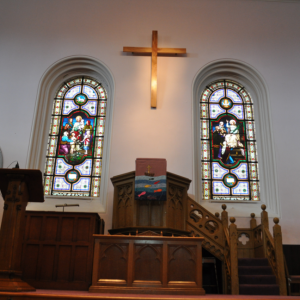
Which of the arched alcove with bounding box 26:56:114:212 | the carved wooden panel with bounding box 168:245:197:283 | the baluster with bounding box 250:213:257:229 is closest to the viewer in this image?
the carved wooden panel with bounding box 168:245:197:283

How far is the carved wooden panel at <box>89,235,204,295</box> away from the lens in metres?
5.57

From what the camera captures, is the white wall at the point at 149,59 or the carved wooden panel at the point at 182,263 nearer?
the carved wooden panel at the point at 182,263

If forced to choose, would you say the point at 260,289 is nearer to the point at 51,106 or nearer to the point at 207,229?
the point at 207,229

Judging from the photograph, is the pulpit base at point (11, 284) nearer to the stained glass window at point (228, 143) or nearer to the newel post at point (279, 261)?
the newel post at point (279, 261)

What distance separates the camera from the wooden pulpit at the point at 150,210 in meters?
7.14

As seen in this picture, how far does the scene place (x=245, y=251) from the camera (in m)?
8.59

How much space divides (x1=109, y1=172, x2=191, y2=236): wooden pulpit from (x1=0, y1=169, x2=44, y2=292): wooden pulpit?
2.35m

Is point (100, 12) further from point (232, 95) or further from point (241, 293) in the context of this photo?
point (241, 293)

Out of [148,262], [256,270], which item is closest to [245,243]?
[256,270]

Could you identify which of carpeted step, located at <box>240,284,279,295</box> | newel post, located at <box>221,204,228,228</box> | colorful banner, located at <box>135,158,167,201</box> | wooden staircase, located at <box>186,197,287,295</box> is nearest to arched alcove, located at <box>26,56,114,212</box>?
colorful banner, located at <box>135,158,167,201</box>

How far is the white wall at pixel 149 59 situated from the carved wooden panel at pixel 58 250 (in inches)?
76.5

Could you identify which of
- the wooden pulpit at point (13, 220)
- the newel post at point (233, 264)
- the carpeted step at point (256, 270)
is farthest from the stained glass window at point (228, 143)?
the wooden pulpit at point (13, 220)

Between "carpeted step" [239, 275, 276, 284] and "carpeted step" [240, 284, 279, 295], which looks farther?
"carpeted step" [239, 275, 276, 284]

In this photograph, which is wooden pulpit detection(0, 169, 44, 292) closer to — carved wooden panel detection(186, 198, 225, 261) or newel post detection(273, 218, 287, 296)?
carved wooden panel detection(186, 198, 225, 261)
